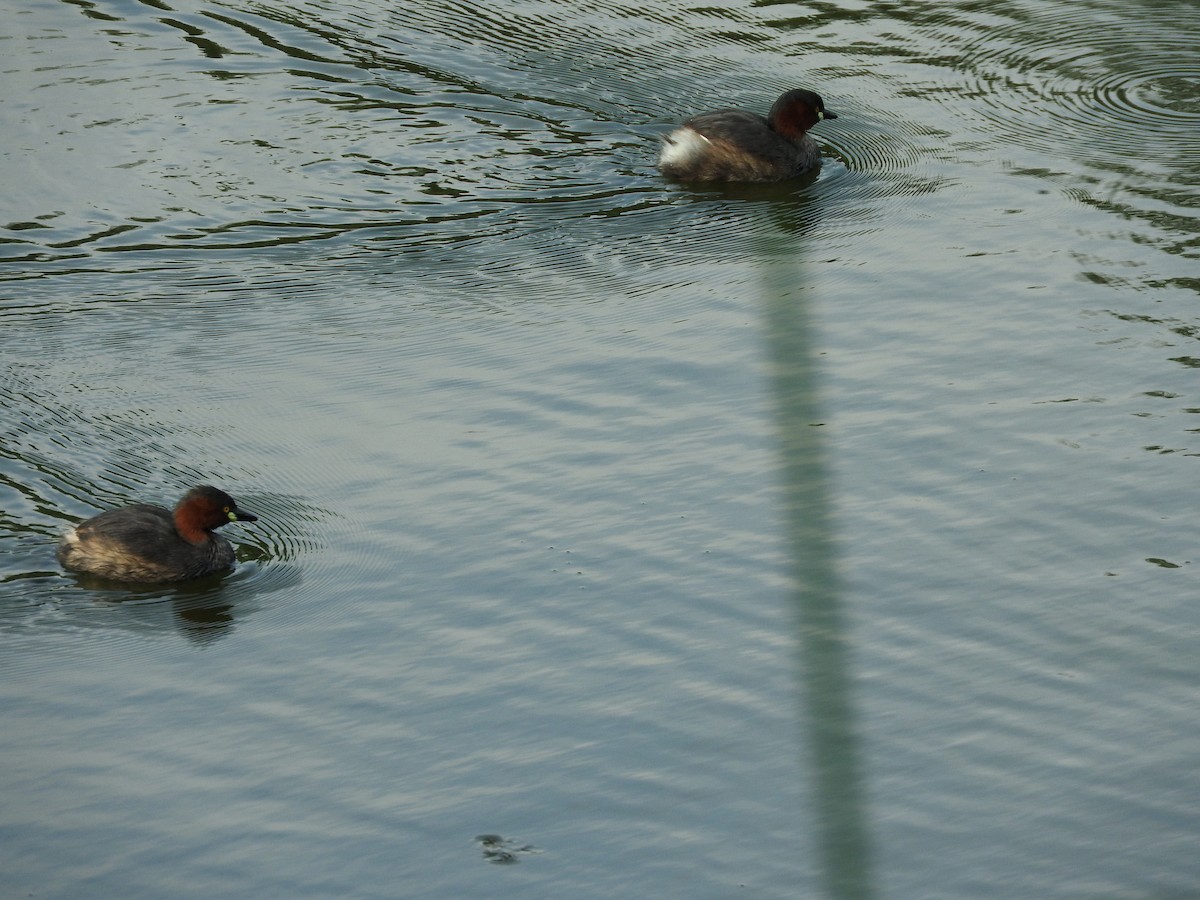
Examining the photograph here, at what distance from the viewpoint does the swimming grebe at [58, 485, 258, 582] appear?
31.2 feet

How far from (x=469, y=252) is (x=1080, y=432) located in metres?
4.76

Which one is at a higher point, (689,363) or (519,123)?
(519,123)

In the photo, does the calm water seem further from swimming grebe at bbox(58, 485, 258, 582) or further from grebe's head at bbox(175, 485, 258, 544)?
grebe's head at bbox(175, 485, 258, 544)

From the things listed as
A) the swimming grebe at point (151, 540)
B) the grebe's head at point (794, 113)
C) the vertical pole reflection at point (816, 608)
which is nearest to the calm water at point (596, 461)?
the vertical pole reflection at point (816, 608)

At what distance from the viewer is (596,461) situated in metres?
10.4

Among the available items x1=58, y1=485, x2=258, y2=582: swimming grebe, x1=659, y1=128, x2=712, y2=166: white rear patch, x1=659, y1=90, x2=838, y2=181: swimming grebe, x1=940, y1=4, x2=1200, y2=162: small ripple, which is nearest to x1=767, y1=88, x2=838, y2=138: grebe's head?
x1=659, y1=90, x2=838, y2=181: swimming grebe

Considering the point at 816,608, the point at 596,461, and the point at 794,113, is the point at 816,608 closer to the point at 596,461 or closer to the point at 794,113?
the point at 596,461

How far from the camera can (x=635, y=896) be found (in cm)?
700

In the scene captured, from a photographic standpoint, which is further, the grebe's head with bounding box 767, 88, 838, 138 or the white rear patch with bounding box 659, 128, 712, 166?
the grebe's head with bounding box 767, 88, 838, 138

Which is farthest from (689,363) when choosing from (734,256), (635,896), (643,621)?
(635,896)

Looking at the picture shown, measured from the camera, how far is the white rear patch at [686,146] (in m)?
14.7

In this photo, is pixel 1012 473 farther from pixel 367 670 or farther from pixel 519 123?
pixel 519 123

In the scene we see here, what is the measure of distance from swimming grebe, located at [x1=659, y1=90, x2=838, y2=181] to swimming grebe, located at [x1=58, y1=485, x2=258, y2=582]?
20.3 feet

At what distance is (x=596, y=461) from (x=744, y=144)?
5.13 metres
